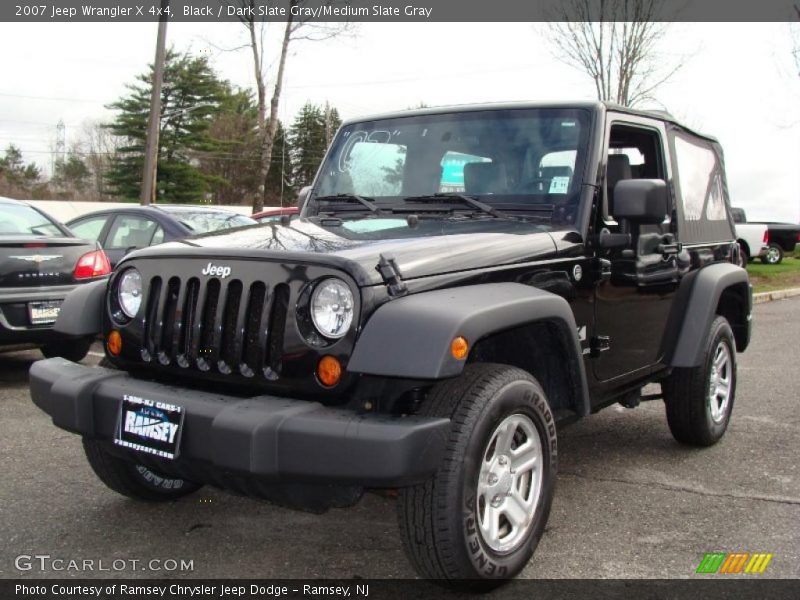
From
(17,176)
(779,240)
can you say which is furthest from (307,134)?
(779,240)

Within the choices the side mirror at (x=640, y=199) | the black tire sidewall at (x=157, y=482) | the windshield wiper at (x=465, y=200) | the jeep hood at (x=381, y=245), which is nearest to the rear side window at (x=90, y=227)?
the black tire sidewall at (x=157, y=482)

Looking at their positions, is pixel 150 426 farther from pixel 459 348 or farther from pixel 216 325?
pixel 459 348

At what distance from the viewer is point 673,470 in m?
4.64

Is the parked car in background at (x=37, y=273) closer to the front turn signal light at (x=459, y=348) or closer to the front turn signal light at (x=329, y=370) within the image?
the front turn signal light at (x=329, y=370)

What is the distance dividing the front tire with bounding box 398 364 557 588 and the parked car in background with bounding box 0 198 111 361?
401cm

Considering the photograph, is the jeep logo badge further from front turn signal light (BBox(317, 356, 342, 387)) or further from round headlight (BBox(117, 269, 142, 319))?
front turn signal light (BBox(317, 356, 342, 387))

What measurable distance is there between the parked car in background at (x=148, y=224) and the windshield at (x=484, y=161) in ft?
14.0

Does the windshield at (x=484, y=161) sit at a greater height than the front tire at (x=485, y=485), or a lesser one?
greater

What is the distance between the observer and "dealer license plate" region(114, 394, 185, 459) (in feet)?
9.36

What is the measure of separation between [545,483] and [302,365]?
108 centimetres

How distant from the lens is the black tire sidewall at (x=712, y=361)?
4828mm

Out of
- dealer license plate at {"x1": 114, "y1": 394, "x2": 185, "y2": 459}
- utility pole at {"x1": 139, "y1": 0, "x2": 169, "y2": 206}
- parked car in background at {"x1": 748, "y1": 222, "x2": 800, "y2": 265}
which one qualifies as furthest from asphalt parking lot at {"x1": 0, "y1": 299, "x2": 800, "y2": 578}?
parked car in background at {"x1": 748, "y1": 222, "x2": 800, "y2": 265}

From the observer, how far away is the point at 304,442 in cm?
259

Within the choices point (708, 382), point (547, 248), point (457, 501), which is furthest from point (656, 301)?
point (457, 501)
